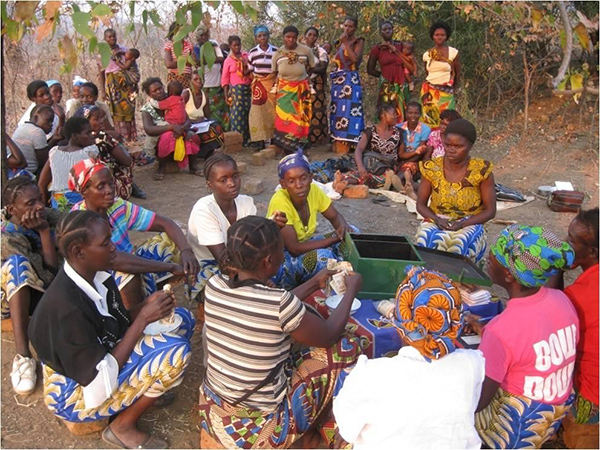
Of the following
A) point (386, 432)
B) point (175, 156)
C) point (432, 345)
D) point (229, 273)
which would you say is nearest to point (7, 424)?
point (229, 273)

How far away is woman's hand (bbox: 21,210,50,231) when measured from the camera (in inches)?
126

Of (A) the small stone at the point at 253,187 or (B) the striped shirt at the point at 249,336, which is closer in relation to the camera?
(B) the striped shirt at the point at 249,336

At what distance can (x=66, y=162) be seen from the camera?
4.49 meters

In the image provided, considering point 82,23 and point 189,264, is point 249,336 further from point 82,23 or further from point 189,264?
point 82,23

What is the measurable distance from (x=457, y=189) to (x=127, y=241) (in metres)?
2.43

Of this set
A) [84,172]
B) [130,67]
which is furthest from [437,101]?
[84,172]

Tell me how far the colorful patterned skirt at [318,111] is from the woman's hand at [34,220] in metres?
5.44

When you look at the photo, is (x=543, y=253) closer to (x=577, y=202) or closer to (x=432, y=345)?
(x=432, y=345)

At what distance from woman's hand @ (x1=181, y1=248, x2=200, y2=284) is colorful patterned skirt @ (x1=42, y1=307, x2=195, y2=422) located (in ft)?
2.50

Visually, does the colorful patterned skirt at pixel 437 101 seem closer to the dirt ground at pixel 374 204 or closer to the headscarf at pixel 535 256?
the dirt ground at pixel 374 204

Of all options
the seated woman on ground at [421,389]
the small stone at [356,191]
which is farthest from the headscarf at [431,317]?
the small stone at [356,191]

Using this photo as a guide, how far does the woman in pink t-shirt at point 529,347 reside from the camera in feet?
7.31

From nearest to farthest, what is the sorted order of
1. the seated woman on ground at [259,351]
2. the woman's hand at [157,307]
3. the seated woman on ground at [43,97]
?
1. the seated woman on ground at [259,351]
2. the woman's hand at [157,307]
3. the seated woman on ground at [43,97]

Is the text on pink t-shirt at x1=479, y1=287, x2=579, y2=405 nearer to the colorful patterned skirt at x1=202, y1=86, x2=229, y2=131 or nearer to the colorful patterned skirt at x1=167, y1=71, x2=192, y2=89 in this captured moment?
the colorful patterned skirt at x1=167, y1=71, x2=192, y2=89
